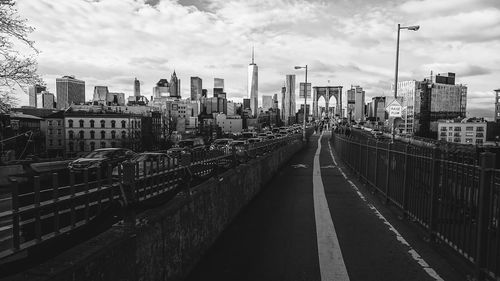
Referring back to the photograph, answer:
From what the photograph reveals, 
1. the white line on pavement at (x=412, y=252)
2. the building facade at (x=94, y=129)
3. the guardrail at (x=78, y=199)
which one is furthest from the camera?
the building facade at (x=94, y=129)

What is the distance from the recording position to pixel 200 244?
21.2 ft

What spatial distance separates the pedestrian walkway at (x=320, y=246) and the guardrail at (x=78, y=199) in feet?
4.53

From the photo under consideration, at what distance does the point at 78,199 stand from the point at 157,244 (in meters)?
1.34

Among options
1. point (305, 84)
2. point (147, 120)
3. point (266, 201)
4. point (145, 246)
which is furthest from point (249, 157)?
point (147, 120)

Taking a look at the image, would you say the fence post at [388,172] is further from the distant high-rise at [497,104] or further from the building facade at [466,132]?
the distant high-rise at [497,104]

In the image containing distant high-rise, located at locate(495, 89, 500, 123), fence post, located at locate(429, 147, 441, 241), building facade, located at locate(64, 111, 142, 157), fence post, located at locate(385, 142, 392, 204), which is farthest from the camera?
distant high-rise, located at locate(495, 89, 500, 123)

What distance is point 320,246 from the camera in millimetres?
7051

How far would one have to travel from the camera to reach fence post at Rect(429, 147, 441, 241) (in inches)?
274

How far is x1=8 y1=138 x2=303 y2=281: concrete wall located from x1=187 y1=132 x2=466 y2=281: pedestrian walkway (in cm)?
33

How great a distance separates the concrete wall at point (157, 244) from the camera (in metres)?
3.08

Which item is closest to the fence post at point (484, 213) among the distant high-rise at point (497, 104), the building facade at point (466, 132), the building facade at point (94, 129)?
the building facade at point (466, 132)

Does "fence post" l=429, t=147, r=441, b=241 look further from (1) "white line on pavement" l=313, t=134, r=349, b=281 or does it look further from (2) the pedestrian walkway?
(1) "white line on pavement" l=313, t=134, r=349, b=281

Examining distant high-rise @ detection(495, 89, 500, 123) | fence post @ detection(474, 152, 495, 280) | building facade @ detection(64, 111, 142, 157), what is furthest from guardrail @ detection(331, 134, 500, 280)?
distant high-rise @ detection(495, 89, 500, 123)

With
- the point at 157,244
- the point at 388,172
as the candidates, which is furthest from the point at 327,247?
the point at 388,172
